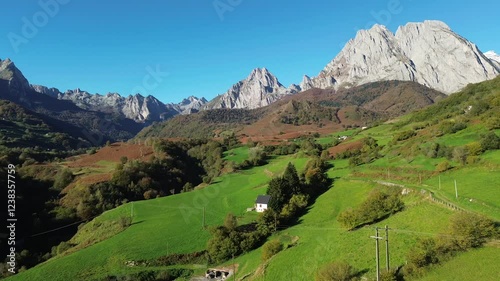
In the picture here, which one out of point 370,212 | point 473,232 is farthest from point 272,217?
point 473,232

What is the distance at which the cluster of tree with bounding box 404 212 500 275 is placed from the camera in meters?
29.5

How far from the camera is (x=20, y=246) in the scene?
68000 mm

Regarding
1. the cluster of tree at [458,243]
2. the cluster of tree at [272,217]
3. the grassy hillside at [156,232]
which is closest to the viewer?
the cluster of tree at [458,243]

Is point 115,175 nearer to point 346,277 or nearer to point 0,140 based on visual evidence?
point 346,277

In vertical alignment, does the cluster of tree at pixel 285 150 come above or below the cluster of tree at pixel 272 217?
above

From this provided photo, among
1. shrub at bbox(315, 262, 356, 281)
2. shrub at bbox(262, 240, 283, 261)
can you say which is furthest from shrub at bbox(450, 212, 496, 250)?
shrub at bbox(262, 240, 283, 261)

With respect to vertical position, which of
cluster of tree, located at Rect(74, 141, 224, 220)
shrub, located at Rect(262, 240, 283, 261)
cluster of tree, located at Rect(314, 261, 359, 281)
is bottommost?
shrub, located at Rect(262, 240, 283, 261)

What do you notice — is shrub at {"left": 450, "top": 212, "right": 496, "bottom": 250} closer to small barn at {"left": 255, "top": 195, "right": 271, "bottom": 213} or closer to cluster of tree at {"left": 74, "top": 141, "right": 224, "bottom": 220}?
small barn at {"left": 255, "top": 195, "right": 271, "bottom": 213}

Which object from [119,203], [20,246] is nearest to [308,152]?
[119,203]

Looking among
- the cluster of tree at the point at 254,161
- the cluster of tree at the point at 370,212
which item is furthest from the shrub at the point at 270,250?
the cluster of tree at the point at 254,161

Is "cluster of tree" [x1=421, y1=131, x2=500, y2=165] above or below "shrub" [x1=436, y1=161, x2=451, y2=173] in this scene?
above

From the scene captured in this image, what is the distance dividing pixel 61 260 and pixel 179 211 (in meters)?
26.5

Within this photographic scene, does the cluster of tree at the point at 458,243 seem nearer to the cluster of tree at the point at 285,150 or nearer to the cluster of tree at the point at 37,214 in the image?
the cluster of tree at the point at 37,214

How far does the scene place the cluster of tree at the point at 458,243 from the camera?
29547mm
